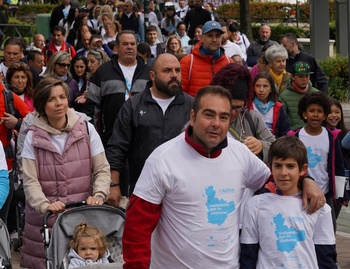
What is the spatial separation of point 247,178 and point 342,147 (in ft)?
12.5

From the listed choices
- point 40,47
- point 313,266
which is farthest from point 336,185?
point 40,47

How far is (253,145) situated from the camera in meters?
6.51

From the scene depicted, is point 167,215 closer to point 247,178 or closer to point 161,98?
point 247,178

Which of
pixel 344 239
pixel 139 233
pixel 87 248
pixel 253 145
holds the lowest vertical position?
pixel 344 239

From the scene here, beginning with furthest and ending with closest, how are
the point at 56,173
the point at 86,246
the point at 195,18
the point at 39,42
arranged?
1. the point at 195,18
2. the point at 39,42
3. the point at 56,173
4. the point at 86,246

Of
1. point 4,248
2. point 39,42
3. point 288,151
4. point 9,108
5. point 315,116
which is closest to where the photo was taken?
point 288,151

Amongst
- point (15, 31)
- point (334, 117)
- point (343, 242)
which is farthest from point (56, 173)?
point (15, 31)

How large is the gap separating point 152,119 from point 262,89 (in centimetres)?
167

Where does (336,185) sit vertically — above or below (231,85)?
below

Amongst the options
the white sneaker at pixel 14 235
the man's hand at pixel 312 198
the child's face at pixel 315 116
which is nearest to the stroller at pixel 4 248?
the man's hand at pixel 312 198

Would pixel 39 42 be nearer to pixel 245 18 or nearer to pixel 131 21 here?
pixel 131 21

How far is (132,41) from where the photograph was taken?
1062cm

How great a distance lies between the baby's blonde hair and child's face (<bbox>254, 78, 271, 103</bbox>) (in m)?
2.98

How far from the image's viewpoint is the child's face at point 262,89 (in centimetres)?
970
